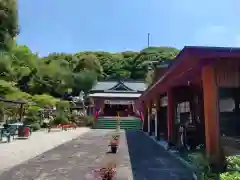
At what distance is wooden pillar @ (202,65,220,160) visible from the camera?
5123mm

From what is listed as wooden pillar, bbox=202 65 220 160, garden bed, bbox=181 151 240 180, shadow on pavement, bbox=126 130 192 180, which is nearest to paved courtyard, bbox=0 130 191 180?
shadow on pavement, bbox=126 130 192 180

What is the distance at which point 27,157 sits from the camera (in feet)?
28.2

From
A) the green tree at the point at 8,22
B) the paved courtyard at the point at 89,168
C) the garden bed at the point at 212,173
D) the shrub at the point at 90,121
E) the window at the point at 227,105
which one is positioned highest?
the green tree at the point at 8,22

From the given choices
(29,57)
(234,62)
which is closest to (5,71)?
(29,57)

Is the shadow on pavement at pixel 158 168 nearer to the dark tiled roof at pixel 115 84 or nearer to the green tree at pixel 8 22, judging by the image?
the green tree at pixel 8 22

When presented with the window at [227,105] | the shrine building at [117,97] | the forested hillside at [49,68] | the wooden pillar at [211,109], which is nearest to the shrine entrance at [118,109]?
the shrine building at [117,97]

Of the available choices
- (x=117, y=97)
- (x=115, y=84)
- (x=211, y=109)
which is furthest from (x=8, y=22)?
(x=115, y=84)

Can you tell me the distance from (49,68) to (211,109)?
105 ft

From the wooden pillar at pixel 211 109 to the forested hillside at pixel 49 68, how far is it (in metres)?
14.0

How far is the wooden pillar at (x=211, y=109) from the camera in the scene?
202 inches

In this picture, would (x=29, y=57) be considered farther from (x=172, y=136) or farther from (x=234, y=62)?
(x=234, y=62)

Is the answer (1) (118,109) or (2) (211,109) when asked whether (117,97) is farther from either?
(2) (211,109)

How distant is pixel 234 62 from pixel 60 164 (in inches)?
197

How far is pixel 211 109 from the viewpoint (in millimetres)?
5199
